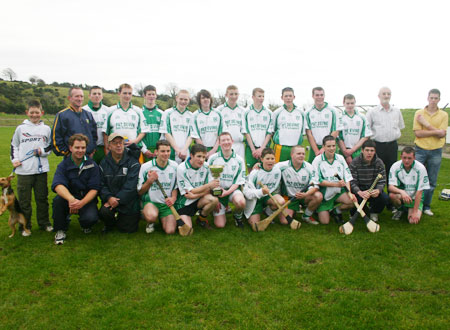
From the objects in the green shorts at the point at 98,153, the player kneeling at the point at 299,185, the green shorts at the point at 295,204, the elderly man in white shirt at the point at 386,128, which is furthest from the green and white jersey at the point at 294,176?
the green shorts at the point at 98,153

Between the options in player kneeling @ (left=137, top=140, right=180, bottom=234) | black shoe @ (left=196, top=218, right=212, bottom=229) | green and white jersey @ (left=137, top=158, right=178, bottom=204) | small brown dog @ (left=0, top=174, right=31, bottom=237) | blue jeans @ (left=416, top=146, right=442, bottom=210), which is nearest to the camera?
small brown dog @ (left=0, top=174, right=31, bottom=237)

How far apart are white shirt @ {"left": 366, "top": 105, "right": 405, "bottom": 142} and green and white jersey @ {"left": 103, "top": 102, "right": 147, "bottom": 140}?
13.5 feet

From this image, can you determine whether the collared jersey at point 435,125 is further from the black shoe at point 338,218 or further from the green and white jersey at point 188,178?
the green and white jersey at point 188,178

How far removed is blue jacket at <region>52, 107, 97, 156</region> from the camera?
4.55 m

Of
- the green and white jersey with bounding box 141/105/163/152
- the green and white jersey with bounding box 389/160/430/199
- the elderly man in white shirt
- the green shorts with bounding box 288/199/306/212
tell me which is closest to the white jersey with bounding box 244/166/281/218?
the green shorts with bounding box 288/199/306/212

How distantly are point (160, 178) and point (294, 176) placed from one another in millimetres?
2111

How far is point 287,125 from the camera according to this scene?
579 centimetres

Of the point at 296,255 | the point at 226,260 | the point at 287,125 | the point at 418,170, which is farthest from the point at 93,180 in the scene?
the point at 418,170

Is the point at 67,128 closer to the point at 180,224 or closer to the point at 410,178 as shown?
the point at 180,224

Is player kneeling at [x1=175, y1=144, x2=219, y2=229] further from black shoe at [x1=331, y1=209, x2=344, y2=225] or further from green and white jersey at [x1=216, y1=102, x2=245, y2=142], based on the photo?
black shoe at [x1=331, y1=209, x2=344, y2=225]

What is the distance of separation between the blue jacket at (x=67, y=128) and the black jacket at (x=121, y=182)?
52 cm

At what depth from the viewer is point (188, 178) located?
4848 mm

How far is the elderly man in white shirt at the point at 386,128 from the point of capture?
5.80m

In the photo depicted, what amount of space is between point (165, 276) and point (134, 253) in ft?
2.49
